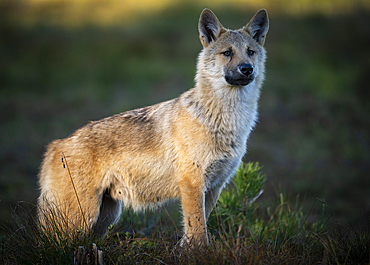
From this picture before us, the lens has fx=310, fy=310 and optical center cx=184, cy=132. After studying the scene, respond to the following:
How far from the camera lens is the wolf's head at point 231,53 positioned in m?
4.18

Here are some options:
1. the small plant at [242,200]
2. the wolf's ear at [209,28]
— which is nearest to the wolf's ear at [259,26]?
the wolf's ear at [209,28]

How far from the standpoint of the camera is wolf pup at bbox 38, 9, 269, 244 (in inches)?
161

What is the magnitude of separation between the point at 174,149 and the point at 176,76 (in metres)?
13.9

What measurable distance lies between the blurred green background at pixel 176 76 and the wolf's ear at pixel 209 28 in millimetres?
5690

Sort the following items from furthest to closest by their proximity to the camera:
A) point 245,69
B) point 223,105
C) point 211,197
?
point 211,197 < point 223,105 < point 245,69

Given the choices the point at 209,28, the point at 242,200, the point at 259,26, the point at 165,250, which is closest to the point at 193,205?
the point at 165,250

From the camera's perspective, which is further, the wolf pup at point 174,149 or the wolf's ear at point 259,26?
the wolf's ear at point 259,26

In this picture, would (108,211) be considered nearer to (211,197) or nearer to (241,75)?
(211,197)

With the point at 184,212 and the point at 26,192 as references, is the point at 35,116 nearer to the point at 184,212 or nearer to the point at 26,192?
the point at 26,192

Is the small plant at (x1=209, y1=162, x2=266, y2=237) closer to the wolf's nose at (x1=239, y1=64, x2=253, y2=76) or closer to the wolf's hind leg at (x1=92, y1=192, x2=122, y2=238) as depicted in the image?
the wolf's hind leg at (x1=92, y1=192, x2=122, y2=238)

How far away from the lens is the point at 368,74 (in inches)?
617

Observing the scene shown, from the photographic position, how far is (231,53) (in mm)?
4379

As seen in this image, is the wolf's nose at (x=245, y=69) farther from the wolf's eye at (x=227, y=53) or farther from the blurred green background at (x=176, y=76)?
the blurred green background at (x=176, y=76)

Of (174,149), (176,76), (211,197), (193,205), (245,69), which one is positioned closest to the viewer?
(193,205)
